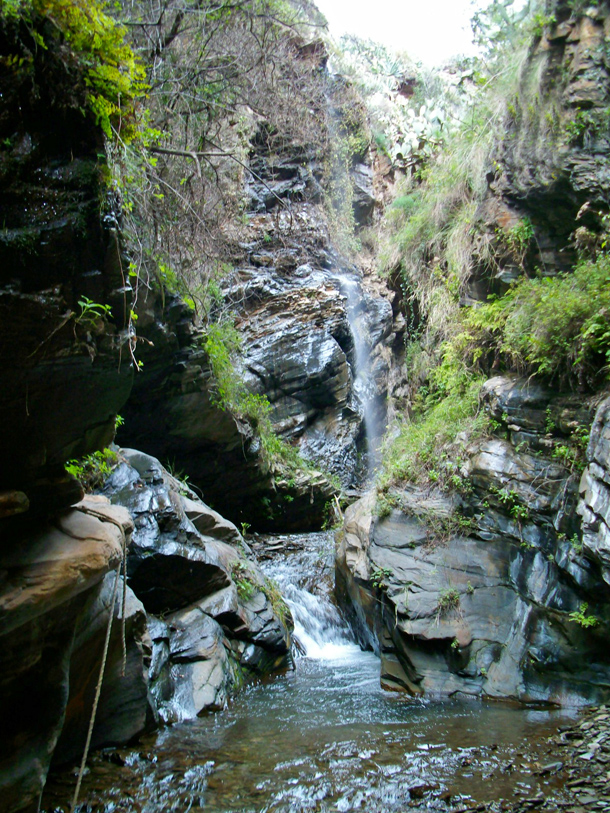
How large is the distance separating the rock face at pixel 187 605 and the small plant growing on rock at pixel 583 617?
364 cm

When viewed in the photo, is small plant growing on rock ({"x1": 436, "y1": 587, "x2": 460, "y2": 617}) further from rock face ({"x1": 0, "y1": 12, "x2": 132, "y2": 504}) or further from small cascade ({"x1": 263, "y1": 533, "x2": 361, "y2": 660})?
rock face ({"x1": 0, "y1": 12, "x2": 132, "y2": 504})

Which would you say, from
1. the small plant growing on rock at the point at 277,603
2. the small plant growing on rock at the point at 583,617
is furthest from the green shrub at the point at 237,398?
the small plant growing on rock at the point at 583,617

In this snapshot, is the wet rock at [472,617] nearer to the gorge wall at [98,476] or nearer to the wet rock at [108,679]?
the gorge wall at [98,476]

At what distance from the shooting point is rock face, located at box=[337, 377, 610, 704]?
502cm

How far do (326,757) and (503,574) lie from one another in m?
3.16

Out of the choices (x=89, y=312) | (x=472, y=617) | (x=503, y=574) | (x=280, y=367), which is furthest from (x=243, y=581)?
(x=280, y=367)

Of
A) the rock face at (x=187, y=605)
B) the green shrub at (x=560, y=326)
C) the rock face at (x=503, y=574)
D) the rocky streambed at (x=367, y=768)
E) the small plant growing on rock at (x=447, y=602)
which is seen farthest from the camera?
the small plant growing on rock at (x=447, y=602)

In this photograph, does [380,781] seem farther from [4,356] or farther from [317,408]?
[317,408]

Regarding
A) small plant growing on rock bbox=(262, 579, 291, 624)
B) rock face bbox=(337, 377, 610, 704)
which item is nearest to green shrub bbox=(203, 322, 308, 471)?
small plant growing on rock bbox=(262, 579, 291, 624)

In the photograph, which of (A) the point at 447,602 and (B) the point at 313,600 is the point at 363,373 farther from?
(A) the point at 447,602

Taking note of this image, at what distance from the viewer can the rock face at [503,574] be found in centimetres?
502

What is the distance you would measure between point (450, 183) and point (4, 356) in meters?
10.6

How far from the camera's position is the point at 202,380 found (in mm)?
7844

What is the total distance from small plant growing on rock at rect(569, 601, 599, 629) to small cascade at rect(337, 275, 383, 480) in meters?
9.01
